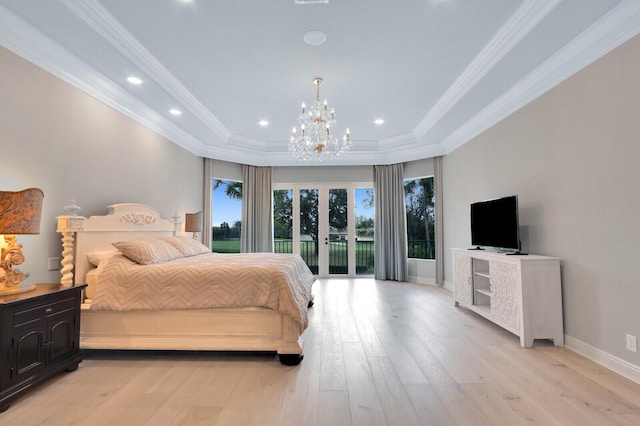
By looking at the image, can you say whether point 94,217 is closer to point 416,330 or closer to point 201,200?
point 201,200

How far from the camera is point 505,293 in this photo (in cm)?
330

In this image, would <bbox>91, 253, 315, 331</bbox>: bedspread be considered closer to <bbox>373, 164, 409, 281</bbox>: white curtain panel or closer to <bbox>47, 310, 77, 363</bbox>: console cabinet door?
<bbox>47, 310, 77, 363</bbox>: console cabinet door

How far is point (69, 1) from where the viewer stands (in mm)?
2322

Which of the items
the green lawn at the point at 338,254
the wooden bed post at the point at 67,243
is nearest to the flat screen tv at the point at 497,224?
the green lawn at the point at 338,254

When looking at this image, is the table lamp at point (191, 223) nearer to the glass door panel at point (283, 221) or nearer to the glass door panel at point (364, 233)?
the glass door panel at point (283, 221)

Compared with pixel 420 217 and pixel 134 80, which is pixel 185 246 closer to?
pixel 134 80

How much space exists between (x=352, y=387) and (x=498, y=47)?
3.17m

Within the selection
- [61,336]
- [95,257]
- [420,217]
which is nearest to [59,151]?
[95,257]

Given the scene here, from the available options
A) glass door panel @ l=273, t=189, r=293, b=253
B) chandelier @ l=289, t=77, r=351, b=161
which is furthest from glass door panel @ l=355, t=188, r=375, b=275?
chandelier @ l=289, t=77, r=351, b=161

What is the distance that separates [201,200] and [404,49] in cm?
447

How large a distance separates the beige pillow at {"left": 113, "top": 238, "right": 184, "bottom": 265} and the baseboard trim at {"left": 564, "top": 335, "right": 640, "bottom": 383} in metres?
3.91

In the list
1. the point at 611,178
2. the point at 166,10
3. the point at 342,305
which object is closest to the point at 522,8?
the point at 611,178

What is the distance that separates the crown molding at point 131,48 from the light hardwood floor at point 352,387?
2.73 metres

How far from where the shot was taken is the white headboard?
2.87m
